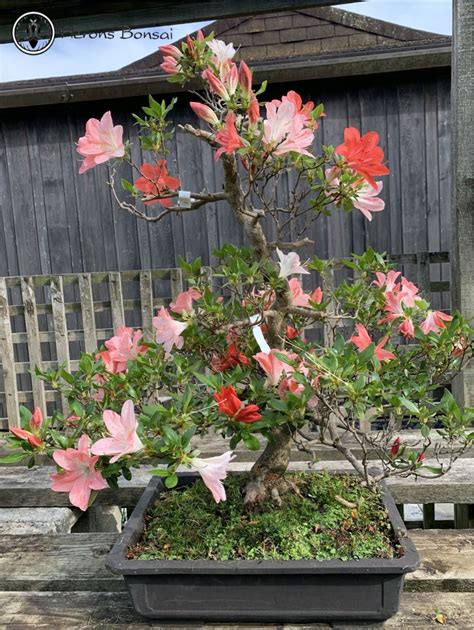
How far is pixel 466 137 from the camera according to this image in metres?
2.12

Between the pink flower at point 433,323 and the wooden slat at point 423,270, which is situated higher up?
the pink flower at point 433,323

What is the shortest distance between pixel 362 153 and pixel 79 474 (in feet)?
2.49

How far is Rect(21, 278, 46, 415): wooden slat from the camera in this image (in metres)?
3.34

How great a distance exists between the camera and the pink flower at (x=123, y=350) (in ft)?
3.95

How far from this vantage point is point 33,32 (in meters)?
2.73

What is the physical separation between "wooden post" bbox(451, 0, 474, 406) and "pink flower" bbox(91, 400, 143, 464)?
1.62 meters

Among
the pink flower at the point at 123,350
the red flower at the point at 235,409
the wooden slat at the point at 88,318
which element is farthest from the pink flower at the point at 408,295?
the wooden slat at the point at 88,318

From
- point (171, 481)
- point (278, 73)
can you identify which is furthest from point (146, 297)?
point (171, 481)

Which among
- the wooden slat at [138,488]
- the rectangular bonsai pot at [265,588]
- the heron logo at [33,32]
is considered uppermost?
A: the heron logo at [33,32]

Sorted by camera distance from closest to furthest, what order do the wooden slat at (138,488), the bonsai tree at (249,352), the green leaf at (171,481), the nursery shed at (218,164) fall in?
1. the green leaf at (171,481)
2. the bonsai tree at (249,352)
3. the wooden slat at (138,488)
4. the nursery shed at (218,164)

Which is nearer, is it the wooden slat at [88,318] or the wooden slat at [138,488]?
the wooden slat at [138,488]

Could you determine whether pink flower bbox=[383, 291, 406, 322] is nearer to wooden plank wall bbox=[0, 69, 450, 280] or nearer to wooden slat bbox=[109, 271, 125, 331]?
wooden slat bbox=[109, 271, 125, 331]

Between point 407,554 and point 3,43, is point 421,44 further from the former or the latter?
point 407,554

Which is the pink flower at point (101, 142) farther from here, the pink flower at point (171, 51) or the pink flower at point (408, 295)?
the pink flower at point (408, 295)
